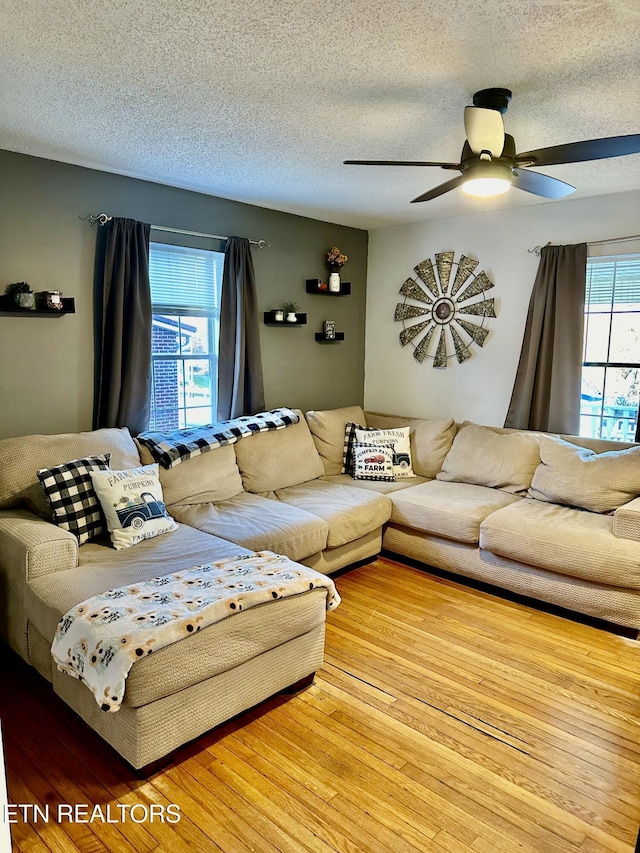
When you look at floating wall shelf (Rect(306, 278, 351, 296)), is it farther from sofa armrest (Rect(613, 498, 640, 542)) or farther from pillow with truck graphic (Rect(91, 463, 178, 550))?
sofa armrest (Rect(613, 498, 640, 542))

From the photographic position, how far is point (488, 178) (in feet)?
7.95

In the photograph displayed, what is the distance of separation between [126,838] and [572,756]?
1.57 m

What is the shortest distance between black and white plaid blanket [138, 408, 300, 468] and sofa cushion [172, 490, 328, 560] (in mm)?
330

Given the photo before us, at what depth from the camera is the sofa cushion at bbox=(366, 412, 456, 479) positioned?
443 centimetres

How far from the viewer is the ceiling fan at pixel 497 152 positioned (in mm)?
2213

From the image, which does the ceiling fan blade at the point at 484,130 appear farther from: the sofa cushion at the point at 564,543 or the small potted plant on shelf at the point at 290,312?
the small potted plant on shelf at the point at 290,312

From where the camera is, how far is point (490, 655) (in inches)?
111

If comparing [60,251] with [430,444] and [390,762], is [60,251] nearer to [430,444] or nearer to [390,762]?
[430,444]

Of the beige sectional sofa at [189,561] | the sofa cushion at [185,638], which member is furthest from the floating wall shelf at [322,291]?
the sofa cushion at [185,638]

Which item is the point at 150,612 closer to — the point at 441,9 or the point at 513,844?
the point at 513,844

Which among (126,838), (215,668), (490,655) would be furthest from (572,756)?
(126,838)

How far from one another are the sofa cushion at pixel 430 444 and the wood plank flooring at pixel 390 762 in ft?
5.54

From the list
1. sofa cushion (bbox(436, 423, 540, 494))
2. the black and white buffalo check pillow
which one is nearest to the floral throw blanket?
the black and white buffalo check pillow

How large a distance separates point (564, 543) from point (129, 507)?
230 centimetres
